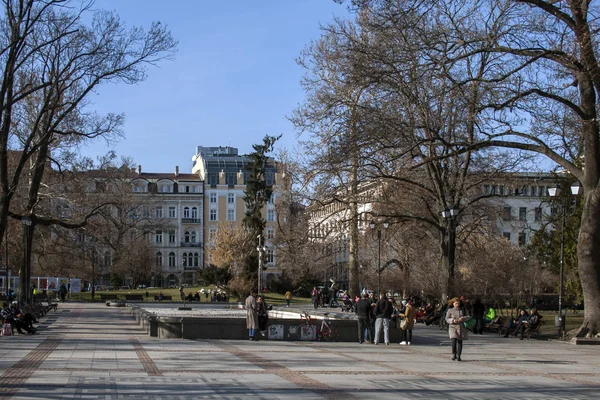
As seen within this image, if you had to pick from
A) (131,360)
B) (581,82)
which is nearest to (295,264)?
(581,82)

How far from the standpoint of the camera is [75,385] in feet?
42.4

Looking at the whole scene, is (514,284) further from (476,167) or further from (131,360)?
(131,360)

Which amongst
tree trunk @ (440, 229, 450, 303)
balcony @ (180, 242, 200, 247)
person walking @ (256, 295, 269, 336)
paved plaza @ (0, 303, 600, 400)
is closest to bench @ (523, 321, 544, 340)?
paved plaza @ (0, 303, 600, 400)

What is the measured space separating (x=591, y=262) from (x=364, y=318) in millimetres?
8517

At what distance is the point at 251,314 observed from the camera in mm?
24172

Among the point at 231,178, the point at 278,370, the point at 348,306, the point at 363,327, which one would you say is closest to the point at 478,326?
the point at 363,327

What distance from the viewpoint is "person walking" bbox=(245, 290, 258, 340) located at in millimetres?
23922

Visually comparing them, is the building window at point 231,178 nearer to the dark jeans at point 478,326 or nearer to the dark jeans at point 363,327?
the dark jeans at point 478,326

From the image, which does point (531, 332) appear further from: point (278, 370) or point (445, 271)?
point (278, 370)

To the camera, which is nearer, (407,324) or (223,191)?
(407,324)

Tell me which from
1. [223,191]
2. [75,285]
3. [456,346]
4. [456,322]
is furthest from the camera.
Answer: [223,191]

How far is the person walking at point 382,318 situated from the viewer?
2434 cm

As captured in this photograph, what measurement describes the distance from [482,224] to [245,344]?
2149 centimetres

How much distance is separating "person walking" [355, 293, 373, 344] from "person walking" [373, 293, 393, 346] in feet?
0.89
